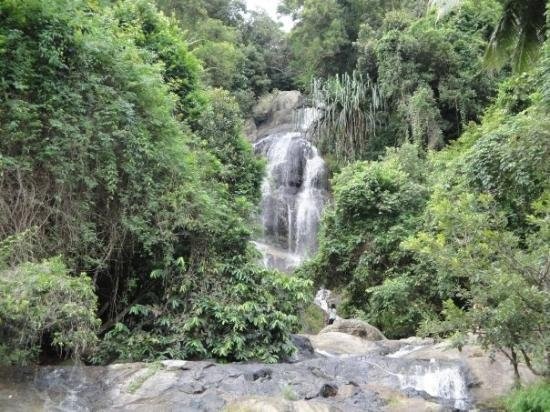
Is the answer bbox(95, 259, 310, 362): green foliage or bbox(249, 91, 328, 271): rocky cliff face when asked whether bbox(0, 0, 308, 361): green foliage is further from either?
bbox(249, 91, 328, 271): rocky cliff face

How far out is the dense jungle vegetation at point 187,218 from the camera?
7.15 meters

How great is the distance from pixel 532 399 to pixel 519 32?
9.23 metres

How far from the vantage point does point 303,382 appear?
8.23 m

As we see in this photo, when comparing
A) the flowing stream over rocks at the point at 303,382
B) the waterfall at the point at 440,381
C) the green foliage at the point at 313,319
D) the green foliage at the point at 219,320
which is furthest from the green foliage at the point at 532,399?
the green foliage at the point at 313,319

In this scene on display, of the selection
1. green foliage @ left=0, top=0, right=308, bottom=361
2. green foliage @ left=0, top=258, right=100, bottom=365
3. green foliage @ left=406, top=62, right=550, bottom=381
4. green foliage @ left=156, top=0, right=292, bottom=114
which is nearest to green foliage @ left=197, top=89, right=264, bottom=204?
green foliage @ left=0, top=0, right=308, bottom=361

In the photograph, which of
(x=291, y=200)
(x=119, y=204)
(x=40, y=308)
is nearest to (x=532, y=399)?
(x=40, y=308)

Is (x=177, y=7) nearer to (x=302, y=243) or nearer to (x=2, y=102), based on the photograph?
(x=302, y=243)

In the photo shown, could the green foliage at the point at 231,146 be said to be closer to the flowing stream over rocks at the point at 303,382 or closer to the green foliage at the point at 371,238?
the green foliage at the point at 371,238

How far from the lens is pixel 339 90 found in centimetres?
2641

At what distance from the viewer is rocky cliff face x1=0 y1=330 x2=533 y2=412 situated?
7.20 m

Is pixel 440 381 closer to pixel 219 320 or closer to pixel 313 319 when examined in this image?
pixel 219 320

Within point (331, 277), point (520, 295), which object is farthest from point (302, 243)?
point (520, 295)

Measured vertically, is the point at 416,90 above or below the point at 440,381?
above

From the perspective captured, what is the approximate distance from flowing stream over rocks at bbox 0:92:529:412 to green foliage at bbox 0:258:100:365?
65cm
